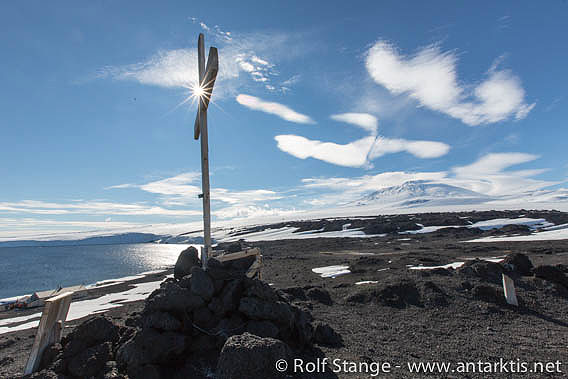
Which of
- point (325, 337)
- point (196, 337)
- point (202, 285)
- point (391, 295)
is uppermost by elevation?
point (202, 285)

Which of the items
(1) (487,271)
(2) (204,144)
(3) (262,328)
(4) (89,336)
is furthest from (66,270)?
(1) (487,271)

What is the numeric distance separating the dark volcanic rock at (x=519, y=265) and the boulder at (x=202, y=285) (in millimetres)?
17042

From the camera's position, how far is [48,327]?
5.98 metres

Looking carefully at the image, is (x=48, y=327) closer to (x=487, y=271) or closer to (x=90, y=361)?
(x=90, y=361)

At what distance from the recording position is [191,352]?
5809 millimetres

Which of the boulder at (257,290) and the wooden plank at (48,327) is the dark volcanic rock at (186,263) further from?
the wooden plank at (48,327)

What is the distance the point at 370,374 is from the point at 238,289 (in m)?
3.43

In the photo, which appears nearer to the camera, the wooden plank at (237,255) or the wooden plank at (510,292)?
the wooden plank at (237,255)

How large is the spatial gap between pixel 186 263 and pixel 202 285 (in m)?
2.74

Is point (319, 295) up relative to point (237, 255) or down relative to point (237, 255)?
down

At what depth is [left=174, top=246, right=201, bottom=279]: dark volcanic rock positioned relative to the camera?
8.98 metres

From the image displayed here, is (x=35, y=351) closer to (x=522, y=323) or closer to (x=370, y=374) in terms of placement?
(x=370, y=374)

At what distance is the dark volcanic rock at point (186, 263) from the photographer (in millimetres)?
8984

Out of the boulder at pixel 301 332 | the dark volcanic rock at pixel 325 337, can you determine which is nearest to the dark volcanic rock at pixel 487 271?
the dark volcanic rock at pixel 325 337
